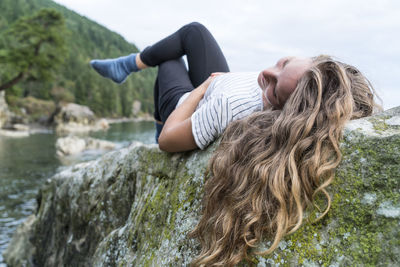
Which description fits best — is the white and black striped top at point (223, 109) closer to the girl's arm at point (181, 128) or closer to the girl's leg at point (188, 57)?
the girl's arm at point (181, 128)

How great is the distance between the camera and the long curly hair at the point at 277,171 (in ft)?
5.15

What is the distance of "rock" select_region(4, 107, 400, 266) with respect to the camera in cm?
149

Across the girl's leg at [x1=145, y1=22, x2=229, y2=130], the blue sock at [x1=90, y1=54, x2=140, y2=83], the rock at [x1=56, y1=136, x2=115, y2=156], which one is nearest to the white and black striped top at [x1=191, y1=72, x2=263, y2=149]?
the girl's leg at [x1=145, y1=22, x2=229, y2=130]

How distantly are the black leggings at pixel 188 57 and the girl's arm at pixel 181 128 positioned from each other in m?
0.65

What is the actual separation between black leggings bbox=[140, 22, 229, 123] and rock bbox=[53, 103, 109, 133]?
42606mm

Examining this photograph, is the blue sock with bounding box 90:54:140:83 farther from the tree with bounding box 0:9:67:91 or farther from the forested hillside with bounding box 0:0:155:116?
the forested hillside with bounding box 0:0:155:116

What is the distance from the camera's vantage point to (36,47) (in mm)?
38062

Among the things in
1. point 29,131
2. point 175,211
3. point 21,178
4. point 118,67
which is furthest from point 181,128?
point 29,131

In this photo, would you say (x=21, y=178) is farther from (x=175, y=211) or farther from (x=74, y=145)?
(x=175, y=211)

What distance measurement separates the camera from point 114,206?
11.6 ft

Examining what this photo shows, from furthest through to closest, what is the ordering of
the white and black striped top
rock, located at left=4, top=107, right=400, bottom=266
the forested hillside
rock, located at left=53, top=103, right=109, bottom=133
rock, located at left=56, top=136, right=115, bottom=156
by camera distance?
the forested hillside, rock, located at left=53, top=103, right=109, bottom=133, rock, located at left=56, top=136, right=115, bottom=156, the white and black striped top, rock, located at left=4, top=107, right=400, bottom=266

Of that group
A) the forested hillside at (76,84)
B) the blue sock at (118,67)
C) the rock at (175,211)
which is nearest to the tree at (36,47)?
the forested hillside at (76,84)

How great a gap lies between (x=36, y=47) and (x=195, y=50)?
41215mm

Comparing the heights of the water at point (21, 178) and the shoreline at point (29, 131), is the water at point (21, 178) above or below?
above
